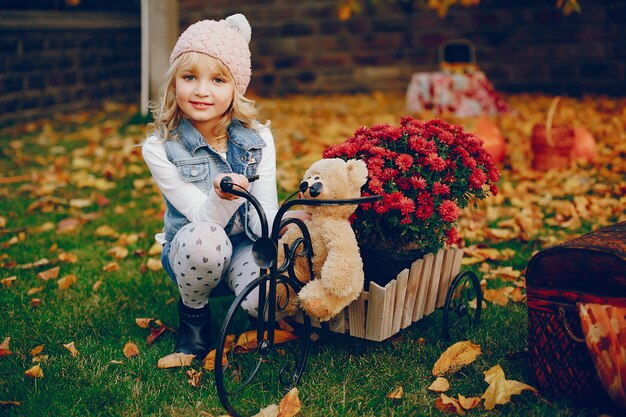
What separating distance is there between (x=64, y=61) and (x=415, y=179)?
23.0ft

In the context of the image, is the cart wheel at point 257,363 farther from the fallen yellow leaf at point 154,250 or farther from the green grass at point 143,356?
the fallen yellow leaf at point 154,250

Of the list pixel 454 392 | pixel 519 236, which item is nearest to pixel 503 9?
pixel 519 236

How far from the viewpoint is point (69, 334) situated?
288cm

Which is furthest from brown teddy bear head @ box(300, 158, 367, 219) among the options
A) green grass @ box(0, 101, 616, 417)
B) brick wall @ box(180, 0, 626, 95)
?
brick wall @ box(180, 0, 626, 95)

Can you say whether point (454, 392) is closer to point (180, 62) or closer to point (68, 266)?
point (180, 62)

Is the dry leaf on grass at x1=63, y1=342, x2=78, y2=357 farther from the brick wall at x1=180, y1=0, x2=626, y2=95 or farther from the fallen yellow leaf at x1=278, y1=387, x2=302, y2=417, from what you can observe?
the brick wall at x1=180, y1=0, x2=626, y2=95

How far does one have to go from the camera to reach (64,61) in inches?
326

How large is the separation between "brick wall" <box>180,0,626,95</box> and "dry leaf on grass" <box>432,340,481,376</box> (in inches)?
288

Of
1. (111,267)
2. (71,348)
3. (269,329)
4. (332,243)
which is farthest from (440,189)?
(111,267)

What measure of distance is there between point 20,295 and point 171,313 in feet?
2.62

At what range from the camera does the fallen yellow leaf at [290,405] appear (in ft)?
7.37

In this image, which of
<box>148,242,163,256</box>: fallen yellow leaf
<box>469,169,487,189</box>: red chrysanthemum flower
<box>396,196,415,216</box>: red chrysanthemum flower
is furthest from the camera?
<box>148,242,163,256</box>: fallen yellow leaf

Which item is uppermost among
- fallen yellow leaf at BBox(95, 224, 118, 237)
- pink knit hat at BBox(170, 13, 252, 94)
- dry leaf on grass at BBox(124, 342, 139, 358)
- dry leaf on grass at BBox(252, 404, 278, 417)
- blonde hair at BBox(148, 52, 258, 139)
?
pink knit hat at BBox(170, 13, 252, 94)

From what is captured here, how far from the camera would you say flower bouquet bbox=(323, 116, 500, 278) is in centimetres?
249
